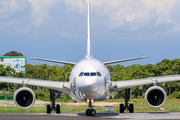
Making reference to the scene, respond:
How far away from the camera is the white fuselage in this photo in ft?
71.9

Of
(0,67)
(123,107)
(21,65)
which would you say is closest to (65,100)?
(123,107)

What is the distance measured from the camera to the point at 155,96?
24.7 m

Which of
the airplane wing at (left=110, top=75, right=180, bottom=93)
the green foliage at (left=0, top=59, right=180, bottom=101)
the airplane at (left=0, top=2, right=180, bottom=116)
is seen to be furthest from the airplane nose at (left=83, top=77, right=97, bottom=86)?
the green foliage at (left=0, top=59, right=180, bottom=101)

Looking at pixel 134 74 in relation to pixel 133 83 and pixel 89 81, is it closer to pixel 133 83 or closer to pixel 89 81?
pixel 133 83

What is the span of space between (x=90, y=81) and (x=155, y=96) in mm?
5695

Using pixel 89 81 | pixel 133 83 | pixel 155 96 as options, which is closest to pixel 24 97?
pixel 89 81

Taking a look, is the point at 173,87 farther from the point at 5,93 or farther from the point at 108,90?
the point at 108,90

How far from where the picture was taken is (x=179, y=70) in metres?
98.8

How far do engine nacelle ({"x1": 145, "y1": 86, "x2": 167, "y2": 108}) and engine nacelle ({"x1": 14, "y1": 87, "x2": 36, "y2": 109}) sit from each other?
818cm

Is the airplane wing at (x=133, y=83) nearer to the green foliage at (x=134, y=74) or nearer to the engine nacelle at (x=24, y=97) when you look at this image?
the engine nacelle at (x=24, y=97)

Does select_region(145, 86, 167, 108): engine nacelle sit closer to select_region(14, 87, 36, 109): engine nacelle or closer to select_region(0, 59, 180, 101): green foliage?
select_region(14, 87, 36, 109): engine nacelle

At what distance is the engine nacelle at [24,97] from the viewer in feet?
80.7

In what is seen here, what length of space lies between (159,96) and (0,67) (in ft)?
264

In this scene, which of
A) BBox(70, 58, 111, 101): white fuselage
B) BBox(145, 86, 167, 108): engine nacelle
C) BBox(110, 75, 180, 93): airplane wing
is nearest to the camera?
BBox(70, 58, 111, 101): white fuselage
